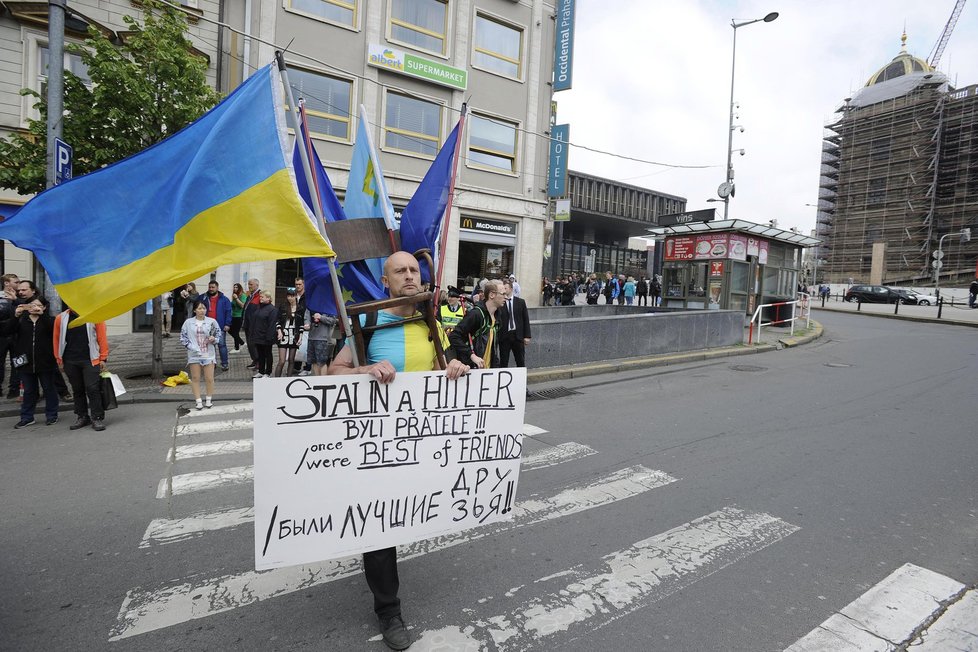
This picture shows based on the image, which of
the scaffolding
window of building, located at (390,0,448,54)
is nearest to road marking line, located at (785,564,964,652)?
window of building, located at (390,0,448,54)

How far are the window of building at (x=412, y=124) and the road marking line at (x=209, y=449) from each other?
13410 millimetres

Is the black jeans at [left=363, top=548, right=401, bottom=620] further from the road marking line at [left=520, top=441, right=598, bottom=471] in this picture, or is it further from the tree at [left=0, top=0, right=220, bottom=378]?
the tree at [left=0, top=0, right=220, bottom=378]

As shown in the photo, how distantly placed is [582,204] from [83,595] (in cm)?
4055

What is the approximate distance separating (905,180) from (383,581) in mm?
71122

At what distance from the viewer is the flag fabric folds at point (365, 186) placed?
359 cm

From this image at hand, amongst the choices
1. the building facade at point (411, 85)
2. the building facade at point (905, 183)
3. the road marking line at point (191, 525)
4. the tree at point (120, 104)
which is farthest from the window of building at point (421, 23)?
the building facade at point (905, 183)

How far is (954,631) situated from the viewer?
2951 mm

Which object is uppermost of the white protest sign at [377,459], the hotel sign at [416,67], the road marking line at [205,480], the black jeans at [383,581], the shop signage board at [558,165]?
the hotel sign at [416,67]

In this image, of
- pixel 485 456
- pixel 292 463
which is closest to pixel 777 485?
pixel 485 456

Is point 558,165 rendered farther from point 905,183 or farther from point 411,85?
point 905,183

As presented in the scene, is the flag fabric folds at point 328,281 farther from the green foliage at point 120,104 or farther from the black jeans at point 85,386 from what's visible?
the green foliage at point 120,104

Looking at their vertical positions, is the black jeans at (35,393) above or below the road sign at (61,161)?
below

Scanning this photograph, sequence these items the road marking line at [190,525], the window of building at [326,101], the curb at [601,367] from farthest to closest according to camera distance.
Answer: the window of building at [326,101] → the curb at [601,367] → the road marking line at [190,525]

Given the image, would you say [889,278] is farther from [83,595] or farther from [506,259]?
[83,595]
